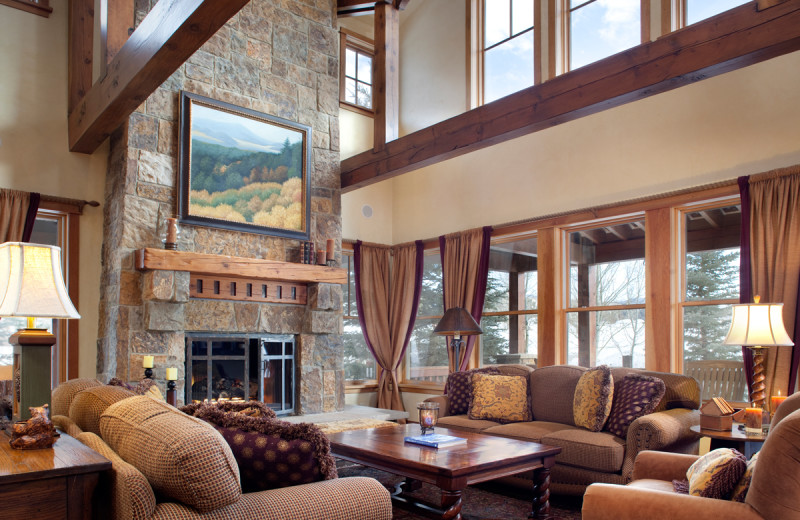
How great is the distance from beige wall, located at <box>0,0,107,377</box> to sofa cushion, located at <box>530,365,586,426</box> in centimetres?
369

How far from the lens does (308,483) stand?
2.04m

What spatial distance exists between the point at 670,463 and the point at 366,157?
4.05m

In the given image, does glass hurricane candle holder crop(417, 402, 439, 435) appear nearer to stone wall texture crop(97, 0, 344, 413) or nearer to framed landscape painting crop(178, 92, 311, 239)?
stone wall texture crop(97, 0, 344, 413)

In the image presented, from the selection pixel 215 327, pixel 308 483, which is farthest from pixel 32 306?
pixel 215 327

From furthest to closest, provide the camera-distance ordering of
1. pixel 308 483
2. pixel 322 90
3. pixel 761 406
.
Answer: pixel 322 90
pixel 761 406
pixel 308 483

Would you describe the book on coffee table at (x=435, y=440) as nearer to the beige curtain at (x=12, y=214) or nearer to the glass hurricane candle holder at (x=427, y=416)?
the glass hurricane candle holder at (x=427, y=416)

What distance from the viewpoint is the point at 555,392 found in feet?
15.4

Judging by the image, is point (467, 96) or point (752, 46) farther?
point (467, 96)

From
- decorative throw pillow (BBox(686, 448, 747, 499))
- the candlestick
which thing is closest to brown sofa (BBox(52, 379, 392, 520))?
decorative throw pillow (BBox(686, 448, 747, 499))

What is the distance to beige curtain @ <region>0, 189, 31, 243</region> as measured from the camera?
4805mm

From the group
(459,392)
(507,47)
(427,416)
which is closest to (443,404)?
(459,392)

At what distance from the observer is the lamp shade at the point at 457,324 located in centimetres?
568

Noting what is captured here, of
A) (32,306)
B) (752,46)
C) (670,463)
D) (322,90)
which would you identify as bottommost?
(670,463)

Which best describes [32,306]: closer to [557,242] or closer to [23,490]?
[23,490]
